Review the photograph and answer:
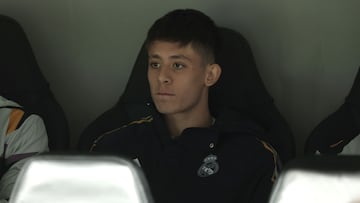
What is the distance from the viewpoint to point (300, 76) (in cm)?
242

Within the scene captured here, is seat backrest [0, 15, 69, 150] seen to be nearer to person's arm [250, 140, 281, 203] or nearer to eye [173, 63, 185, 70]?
eye [173, 63, 185, 70]

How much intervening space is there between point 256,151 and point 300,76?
0.79m

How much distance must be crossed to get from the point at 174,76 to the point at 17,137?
1.63ft

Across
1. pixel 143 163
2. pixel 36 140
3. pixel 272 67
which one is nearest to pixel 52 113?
pixel 36 140

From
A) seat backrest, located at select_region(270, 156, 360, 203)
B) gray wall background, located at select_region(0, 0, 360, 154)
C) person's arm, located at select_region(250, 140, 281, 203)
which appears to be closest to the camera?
seat backrest, located at select_region(270, 156, 360, 203)

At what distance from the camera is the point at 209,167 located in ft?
5.53

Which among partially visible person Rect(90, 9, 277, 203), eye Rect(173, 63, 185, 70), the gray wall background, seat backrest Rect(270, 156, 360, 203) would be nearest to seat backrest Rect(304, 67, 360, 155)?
partially visible person Rect(90, 9, 277, 203)

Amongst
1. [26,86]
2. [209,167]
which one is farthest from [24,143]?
[209,167]

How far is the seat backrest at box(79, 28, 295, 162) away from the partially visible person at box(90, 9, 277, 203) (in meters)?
0.11

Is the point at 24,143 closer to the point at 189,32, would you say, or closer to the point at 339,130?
the point at 189,32

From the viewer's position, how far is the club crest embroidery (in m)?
1.67

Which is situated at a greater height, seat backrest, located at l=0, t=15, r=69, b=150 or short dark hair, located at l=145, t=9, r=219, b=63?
short dark hair, located at l=145, t=9, r=219, b=63

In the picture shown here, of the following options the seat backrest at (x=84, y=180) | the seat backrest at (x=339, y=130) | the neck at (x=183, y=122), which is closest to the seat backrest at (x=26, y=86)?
the neck at (x=183, y=122)

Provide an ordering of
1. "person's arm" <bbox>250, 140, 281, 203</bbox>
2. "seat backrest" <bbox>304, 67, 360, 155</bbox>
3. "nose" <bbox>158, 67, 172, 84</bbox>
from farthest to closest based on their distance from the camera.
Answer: "seat backrest" <bbox>304, 67, 360, 155</bbox>, "nose" <bbox>158, 67, 172, 84</bbox>, "person's arm" <bbox>250, 140, 281, 203</bbox>
